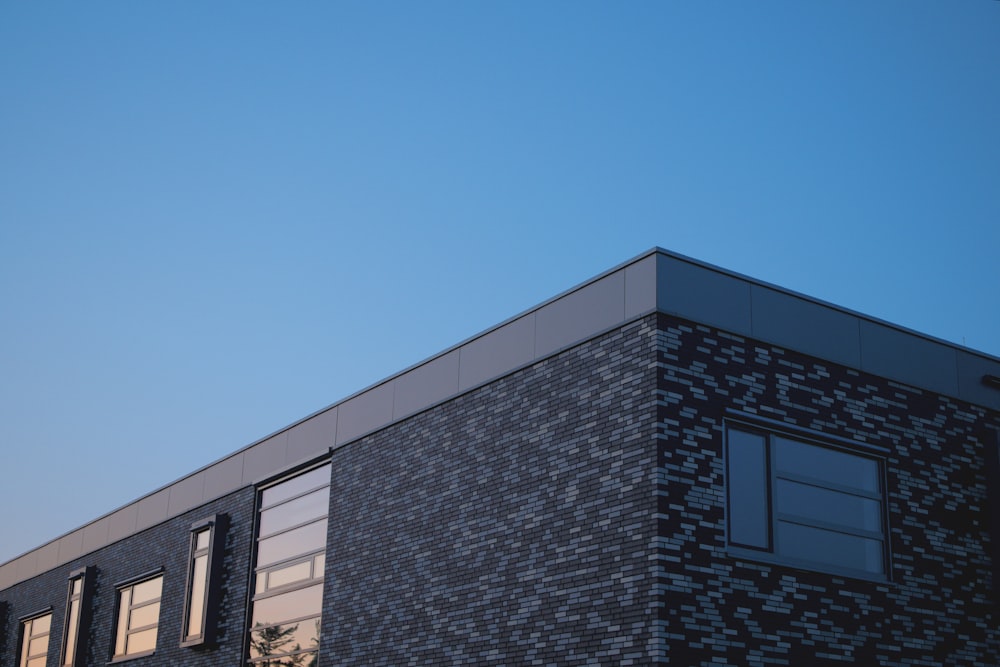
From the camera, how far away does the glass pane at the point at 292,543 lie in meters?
20.6

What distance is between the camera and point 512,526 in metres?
15.7

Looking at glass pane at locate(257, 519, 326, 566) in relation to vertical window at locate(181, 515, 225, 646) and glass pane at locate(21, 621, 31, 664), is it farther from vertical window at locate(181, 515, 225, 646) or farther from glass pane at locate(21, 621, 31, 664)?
glass pane at locate(21, 621, 31, 664)

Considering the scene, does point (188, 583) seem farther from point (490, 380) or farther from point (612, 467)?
point (612, 467)

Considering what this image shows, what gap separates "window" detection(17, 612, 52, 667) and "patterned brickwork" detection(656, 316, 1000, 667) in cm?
2242

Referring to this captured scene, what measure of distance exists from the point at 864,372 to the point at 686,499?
156 inches

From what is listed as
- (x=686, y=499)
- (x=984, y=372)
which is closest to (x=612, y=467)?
(x=686, y=499)

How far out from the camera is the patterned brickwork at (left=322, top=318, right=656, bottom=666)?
13867 mm

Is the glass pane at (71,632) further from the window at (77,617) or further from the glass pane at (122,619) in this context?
the glass pane at (122,619)

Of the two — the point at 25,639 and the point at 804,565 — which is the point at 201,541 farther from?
the point at 804,565

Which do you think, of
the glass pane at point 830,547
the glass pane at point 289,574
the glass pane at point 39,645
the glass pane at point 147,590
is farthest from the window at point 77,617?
the glass pane at point 830,547

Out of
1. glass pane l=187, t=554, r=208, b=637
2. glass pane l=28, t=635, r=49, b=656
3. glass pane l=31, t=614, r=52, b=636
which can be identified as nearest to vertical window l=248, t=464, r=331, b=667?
glass pane l=187, t=554, r=208, b=637

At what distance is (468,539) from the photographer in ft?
54.0

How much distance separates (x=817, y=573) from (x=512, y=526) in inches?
158

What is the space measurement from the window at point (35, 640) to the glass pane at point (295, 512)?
11.7m
